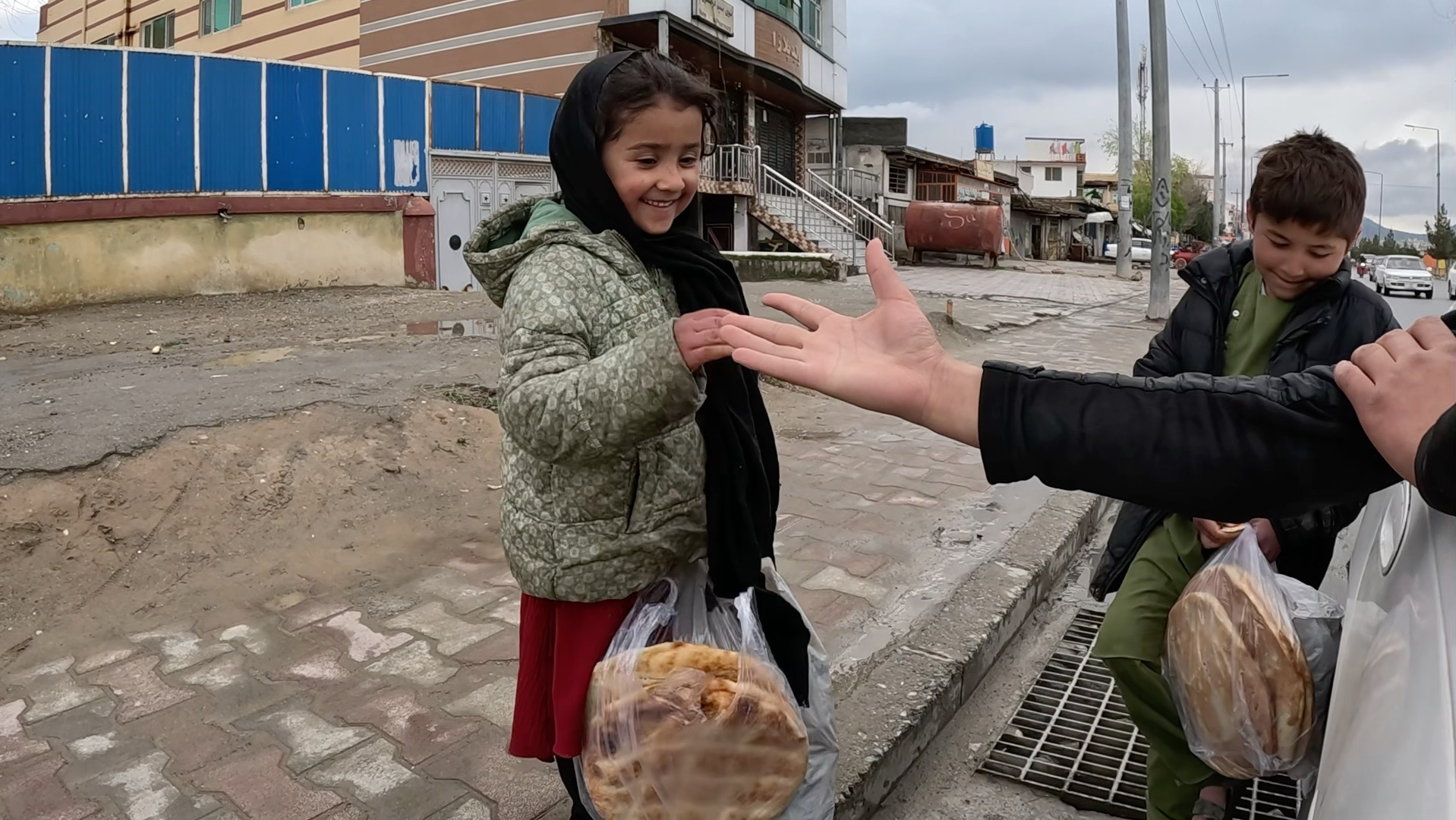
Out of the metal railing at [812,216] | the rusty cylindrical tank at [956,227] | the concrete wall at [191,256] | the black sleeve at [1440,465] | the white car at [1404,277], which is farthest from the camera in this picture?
the rusty cylindrical tank at [956,227]

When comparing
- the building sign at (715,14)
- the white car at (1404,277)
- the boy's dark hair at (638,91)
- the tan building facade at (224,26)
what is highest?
the tan building facade at (224,26)

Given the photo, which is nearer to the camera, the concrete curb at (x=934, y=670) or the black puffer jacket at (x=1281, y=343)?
the black puffer jacket at (x=1281, y=343)

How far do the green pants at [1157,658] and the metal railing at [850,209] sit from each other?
67.7ft

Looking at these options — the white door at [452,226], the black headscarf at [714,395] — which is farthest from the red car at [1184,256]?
the white door at [452,226]

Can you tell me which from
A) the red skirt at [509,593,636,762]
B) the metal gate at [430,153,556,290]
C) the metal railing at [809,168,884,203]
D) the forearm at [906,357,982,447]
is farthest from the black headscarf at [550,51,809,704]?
the metal railing at [809,168,884,203]

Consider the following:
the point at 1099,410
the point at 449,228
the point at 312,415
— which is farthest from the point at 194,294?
the point at 1099,410

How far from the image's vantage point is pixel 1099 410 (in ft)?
4.00

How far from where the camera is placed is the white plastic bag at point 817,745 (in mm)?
1742

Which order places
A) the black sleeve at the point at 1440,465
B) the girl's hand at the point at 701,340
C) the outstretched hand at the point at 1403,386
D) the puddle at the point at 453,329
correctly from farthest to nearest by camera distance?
1. the puddle at the point at 453,329
2. the girl's hand at the point at 701,340
3. the outstretched hand at the point at 1403,386
4. the black sleeve at the point at 1440,465

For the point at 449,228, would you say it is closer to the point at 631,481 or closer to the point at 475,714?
the point at 475,714

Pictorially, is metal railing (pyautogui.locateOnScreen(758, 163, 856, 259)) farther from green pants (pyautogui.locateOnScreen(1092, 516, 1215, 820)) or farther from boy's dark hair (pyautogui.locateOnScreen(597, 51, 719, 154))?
boy's dark hair (pyautogui.locateOnScreen(597, 51, 719, 154))

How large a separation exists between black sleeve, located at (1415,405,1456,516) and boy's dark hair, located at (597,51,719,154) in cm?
116

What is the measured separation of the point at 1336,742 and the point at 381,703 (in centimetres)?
231

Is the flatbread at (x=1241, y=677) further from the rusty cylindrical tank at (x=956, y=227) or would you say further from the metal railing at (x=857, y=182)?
the rusty cylindrical tank at (x=956, y=227)
